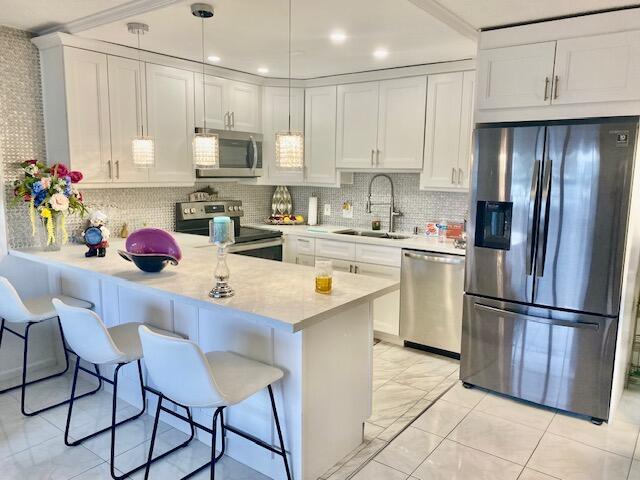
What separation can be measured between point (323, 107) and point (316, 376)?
118 inches

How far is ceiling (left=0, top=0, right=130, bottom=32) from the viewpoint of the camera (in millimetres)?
2695

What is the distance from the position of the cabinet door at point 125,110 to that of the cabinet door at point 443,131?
2.27 meters

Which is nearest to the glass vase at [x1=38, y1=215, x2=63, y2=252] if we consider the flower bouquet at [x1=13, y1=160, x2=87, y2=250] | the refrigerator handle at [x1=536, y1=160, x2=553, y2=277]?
the flower bouquet at [x1=13, y1=160, x2=87, y2=250]

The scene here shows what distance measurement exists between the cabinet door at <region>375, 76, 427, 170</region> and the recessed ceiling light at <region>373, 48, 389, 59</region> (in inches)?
16.9

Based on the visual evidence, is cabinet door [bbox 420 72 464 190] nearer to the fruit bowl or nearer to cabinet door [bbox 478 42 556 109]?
cabinet door [bbox 478 42 556 109]

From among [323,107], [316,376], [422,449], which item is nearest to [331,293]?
[316,376]

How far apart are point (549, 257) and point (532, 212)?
0.28 m

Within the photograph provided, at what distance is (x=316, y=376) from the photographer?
2.24 metres

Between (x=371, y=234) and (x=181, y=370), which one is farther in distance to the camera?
(x=371, y=234)

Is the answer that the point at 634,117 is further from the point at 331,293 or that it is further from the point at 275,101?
the point at 275,101

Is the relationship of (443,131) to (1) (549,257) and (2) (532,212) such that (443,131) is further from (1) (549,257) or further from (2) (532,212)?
(1) (549,257)

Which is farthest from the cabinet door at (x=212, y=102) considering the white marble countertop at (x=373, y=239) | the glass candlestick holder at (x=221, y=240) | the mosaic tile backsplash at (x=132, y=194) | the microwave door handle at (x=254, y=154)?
the glass candlestick holder at (x=221, y=240)

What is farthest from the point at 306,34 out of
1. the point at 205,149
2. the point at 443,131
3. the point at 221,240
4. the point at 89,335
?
the point at 89,335

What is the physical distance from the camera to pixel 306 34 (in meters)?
3.14
